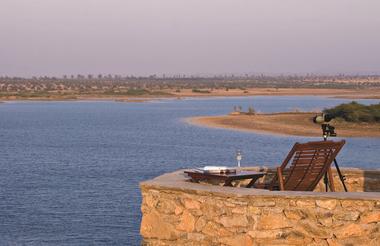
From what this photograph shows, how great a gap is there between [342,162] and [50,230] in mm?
13502

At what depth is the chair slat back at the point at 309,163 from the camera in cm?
818

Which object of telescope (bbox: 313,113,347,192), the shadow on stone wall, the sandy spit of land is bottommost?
the sandy spit of land

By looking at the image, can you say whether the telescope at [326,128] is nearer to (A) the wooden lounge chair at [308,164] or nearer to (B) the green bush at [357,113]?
(A) the wooden lounge chair at [308,164]

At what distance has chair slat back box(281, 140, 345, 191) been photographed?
322 inches

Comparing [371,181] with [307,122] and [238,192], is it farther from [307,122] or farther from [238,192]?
[307,122]

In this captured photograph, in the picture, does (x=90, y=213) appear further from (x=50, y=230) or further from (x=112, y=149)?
(x=112, y=149)

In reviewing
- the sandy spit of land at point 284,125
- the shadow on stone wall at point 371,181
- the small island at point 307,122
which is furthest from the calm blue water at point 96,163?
the shadow on stone wall at point 371,181

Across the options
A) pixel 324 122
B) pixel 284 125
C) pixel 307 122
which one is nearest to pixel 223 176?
pixel 324 122

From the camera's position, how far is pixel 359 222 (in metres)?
7.29

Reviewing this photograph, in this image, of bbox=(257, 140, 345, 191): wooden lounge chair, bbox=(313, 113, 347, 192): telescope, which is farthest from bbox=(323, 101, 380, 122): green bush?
bbox=(257, 140, 345, 191): wooden lounge chair

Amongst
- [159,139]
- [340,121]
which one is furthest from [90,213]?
[340,121]

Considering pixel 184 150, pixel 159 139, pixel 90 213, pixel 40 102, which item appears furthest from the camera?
pixel 40 102

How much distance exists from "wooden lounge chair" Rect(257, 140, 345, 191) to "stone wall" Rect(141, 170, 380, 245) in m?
0.82

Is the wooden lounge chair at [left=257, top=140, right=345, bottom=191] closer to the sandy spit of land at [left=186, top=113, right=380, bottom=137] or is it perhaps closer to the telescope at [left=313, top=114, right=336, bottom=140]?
the telescope at [left=313, top=114, right=336, bottom=140]
